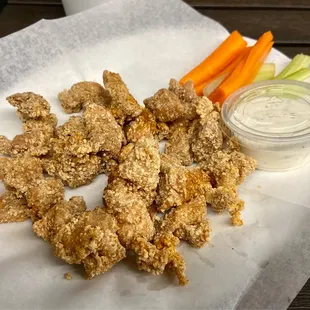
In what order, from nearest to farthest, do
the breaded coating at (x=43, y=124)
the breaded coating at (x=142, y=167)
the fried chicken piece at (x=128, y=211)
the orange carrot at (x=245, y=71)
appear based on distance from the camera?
the fried chicken piece at (x=128, y=211) < the breaded coating at (x=142, y=167) < the breaded coating at (x=43, y=124) < the orange carrot at (x=245, y=71)

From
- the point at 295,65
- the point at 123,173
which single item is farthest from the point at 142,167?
the point at 295,65

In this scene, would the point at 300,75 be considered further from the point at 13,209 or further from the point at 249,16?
the point at 13,209

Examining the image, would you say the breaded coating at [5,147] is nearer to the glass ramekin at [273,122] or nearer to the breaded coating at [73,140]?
the breaded coating at [73,140]

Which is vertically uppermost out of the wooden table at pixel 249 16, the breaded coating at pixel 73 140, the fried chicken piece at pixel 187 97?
the breaded coating at pixel 73 140

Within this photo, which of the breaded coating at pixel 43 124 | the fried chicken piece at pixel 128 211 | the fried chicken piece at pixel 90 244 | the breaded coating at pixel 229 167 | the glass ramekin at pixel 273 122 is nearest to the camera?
the fried chicken piece at pixel 90 244

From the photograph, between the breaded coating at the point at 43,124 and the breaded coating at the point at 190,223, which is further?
the breaded coating at the point at 43,124

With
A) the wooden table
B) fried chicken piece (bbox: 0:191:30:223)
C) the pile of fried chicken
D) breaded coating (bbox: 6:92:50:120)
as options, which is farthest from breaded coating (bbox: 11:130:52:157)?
the wooden table

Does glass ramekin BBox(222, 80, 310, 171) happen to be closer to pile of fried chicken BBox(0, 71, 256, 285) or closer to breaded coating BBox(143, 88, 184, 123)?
pile of fried chicken BBox(0, 71, 256, 285)

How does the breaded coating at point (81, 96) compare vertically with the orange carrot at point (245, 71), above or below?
above

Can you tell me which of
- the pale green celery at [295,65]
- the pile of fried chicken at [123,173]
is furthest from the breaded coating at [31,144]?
the pale green celery at [295,65]
